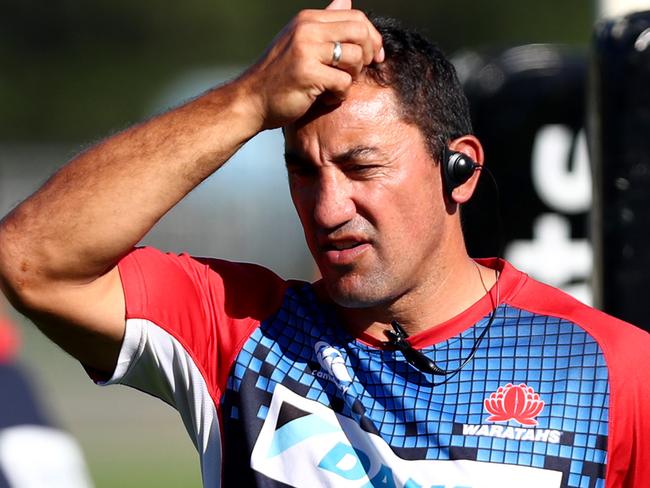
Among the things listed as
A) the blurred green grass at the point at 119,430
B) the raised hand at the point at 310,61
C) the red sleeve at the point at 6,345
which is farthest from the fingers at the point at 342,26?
the blurred green grass at the point at 119,430

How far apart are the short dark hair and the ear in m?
0.02

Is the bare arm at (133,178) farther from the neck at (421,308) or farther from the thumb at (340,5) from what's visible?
the neck at (421,308)

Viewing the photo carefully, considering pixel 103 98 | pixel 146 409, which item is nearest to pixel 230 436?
pixel 146 409

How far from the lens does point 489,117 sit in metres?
5.00

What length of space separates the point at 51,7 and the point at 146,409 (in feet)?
39.8

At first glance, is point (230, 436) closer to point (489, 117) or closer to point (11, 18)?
point (489, 117)

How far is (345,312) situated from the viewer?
9.93 feet

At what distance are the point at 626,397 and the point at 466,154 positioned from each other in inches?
26.0

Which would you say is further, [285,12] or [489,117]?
[285,12]

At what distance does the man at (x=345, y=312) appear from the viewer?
2738mm

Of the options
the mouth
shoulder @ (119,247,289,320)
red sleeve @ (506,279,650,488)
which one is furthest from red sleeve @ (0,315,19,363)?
red sleeve @ (506,279,650,488)

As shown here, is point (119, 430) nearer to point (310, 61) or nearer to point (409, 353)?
point (409, 353)

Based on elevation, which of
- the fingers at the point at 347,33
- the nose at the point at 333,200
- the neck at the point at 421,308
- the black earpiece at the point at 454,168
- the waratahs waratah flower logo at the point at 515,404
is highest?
the fingers at the point at 347,33

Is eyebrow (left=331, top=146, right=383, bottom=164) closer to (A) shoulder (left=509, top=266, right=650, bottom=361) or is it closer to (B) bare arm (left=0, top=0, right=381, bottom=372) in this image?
(B) bare arm (left=0, top=0, right=381, bottom=372)
